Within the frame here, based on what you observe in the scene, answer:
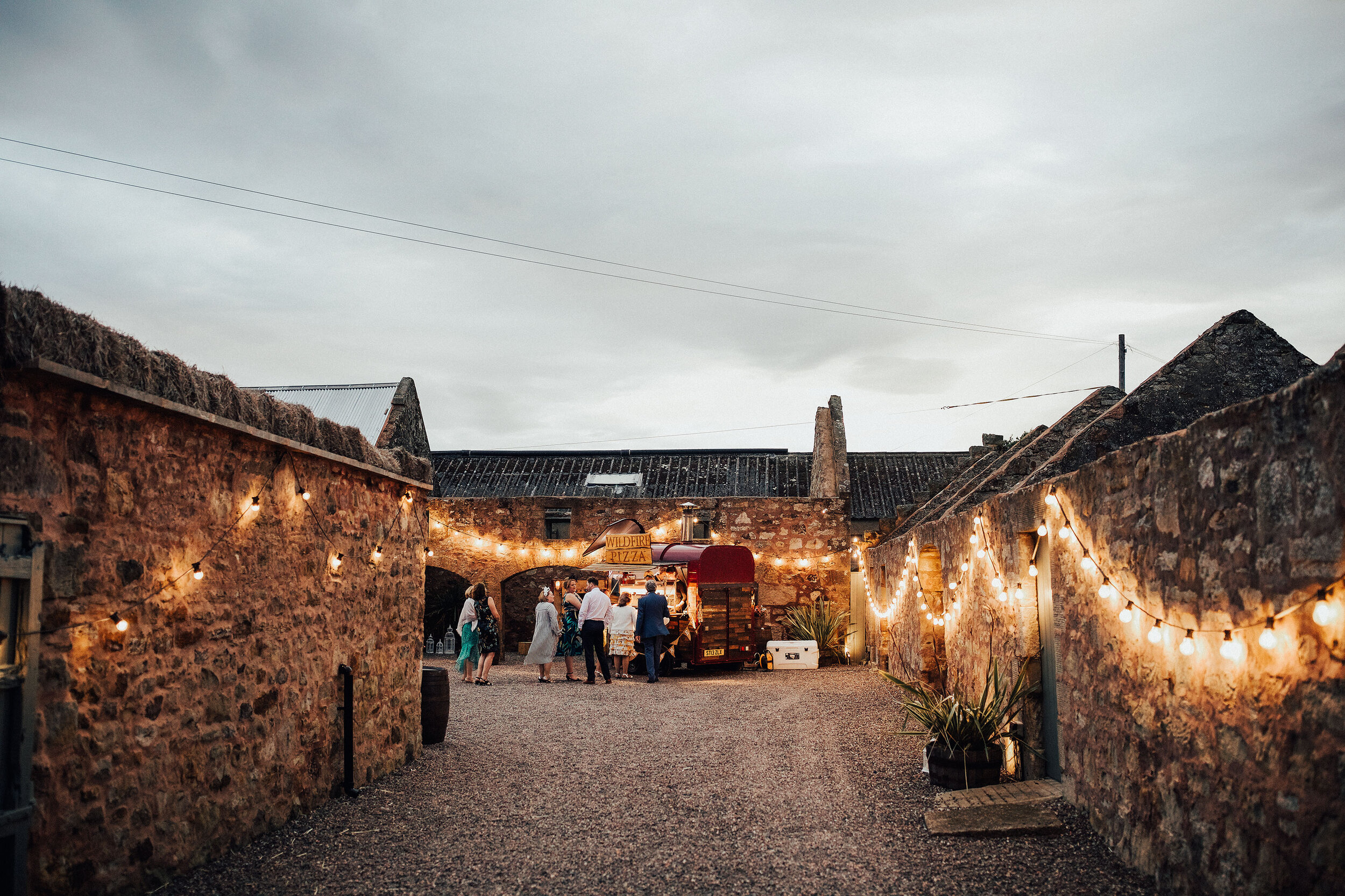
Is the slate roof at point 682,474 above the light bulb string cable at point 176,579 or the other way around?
above

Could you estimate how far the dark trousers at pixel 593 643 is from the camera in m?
14.0

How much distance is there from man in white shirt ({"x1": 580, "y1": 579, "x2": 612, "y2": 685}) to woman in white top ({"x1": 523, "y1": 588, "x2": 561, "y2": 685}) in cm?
48

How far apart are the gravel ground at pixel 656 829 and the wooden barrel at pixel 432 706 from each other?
0.36 metres

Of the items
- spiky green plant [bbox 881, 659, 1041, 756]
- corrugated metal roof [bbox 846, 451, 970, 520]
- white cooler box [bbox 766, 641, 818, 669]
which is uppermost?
corrugated metal roof [bbox 846, 451, 970, 520]

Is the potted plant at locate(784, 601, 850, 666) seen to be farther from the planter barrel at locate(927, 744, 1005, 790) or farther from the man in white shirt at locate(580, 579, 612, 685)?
the planter barrel at locate(927, 744, 1005, 790)

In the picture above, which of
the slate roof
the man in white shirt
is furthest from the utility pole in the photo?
the man in white shirt

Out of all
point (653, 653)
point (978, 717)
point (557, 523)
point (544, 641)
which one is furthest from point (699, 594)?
point (978, 717)

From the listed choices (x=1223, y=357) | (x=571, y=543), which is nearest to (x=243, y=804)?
(x=1223, y=357)

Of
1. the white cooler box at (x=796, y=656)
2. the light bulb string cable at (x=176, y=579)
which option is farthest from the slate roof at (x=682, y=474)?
the light bulb string cable at (x=176, y=579)

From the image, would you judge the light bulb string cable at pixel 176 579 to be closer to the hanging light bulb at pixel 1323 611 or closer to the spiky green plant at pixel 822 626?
the hanging light bulb at pixel 1323 611

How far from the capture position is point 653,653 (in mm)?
14625

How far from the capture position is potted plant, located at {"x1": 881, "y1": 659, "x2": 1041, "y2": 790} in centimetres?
627

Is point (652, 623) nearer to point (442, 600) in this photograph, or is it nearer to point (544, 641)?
point (544, 641)

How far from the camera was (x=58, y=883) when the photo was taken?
3803 millimetres
